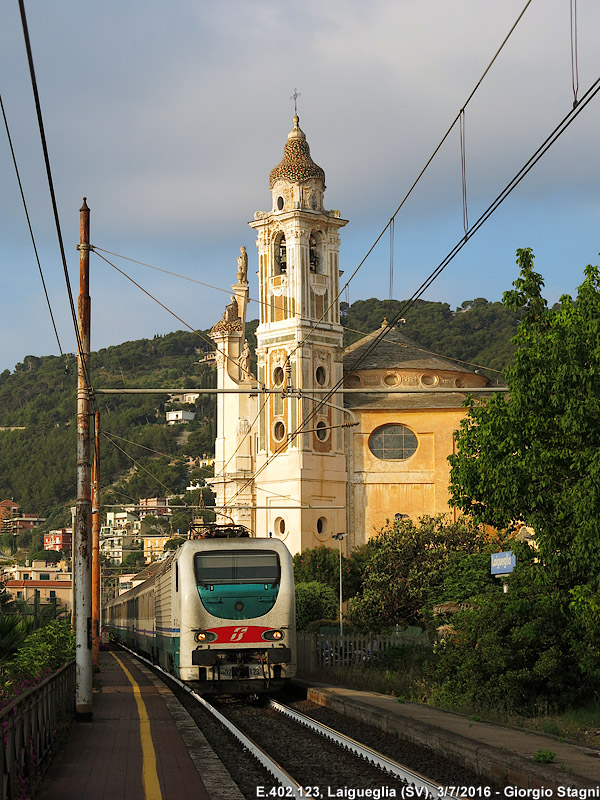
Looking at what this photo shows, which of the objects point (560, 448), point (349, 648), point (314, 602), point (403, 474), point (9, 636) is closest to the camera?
point (9, 636)

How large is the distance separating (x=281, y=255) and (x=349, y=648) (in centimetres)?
5302

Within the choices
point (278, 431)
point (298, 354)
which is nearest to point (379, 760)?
point (298, 354)

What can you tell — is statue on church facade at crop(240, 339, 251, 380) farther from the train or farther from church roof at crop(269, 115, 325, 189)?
the train

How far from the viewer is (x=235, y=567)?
2470 cm

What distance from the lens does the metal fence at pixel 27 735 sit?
33.6 feet

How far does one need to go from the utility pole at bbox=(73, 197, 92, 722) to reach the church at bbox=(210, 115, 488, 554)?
51458mm

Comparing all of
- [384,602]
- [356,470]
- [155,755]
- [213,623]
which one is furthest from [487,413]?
[356,470]

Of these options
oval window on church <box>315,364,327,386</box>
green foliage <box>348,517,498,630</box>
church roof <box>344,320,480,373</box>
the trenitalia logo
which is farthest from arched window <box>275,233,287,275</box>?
the trenitalia logo

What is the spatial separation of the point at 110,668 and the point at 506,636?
825 inches

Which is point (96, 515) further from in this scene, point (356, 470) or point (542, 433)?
point (356, 470)

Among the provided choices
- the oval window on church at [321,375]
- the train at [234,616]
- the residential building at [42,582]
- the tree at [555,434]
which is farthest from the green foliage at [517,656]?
the residential building at [42,582]

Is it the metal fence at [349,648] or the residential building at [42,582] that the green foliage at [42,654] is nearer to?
the metal fence at [349,648]

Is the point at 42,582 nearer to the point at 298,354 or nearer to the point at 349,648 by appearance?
the point at 298,354

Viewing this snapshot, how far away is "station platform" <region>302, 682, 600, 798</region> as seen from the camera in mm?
11328
